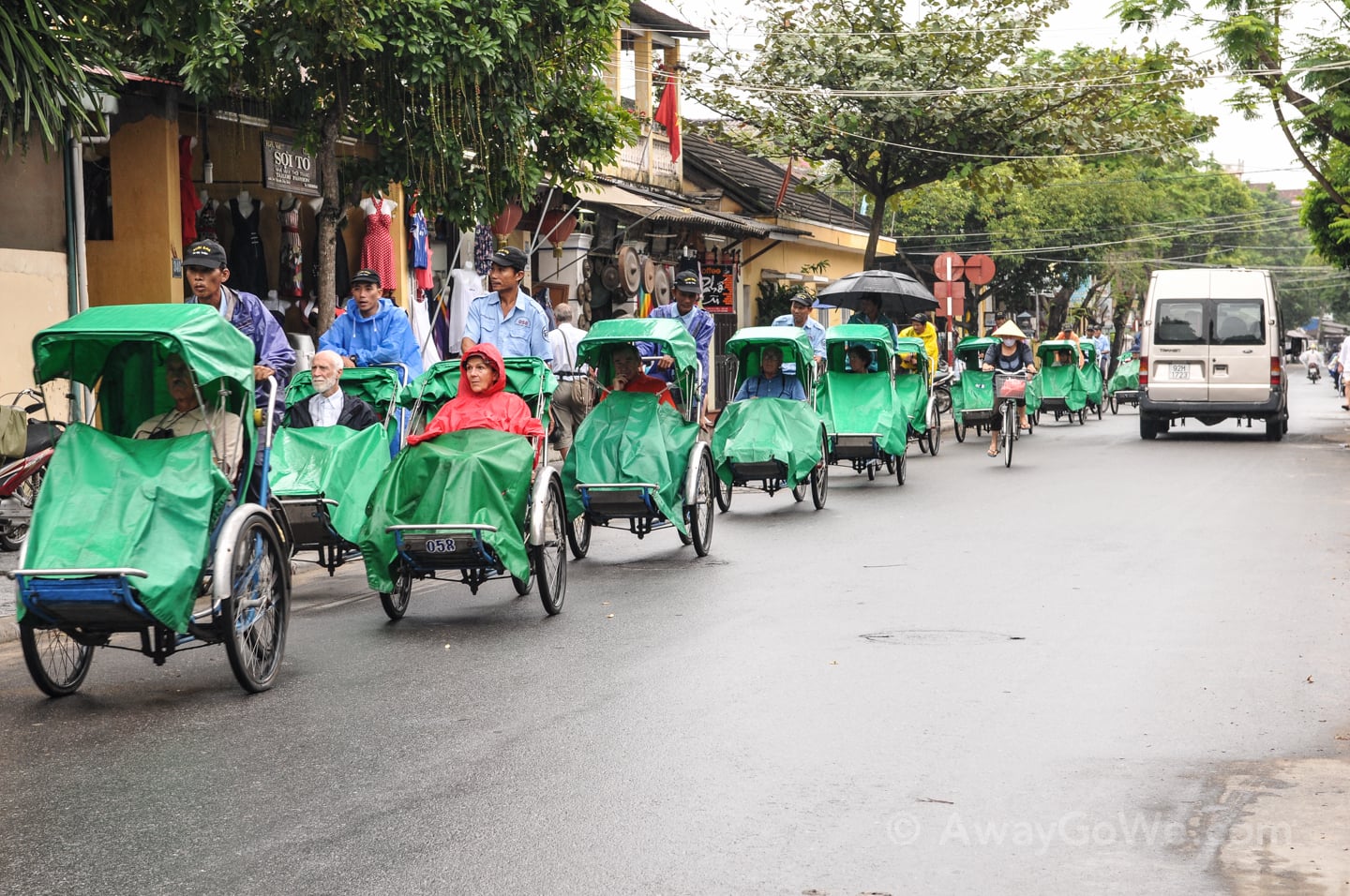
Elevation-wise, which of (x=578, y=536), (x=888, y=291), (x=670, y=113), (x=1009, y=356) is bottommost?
(x=578, y=536)

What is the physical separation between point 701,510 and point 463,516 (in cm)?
350

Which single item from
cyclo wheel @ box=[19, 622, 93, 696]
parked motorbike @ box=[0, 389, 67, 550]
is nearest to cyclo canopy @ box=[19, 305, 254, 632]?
cyclo wheel @ box=[19, 622, 93, 696]

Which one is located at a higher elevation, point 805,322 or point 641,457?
point 805,322

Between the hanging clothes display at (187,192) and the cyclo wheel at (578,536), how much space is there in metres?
5.84

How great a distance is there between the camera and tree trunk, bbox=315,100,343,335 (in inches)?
568

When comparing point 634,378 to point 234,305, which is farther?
point 634,378

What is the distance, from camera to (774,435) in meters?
13.7

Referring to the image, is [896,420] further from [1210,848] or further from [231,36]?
[1210,848]

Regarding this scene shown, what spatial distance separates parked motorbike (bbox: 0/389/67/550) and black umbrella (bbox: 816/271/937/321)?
1191cm

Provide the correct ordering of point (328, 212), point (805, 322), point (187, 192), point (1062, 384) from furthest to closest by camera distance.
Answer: point (1062, 384), point (805, 322), point (187, 192), point (328, 212)

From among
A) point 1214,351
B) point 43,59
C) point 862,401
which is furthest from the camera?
point 1214,351

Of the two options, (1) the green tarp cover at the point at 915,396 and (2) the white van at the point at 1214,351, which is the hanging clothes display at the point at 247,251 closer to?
(1) the green tarp cover at the point at 915,396

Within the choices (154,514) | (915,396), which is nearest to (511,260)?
(154,514)

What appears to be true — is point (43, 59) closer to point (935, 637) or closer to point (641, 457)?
point (641, 457)
